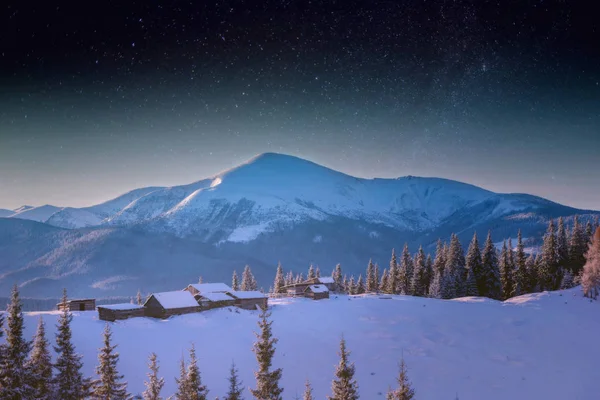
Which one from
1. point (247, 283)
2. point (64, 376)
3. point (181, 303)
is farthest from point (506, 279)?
point (64, 376)

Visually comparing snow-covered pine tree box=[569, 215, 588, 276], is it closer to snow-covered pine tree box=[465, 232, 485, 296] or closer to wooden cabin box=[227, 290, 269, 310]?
snow-covered pine tree box=[465, 232, 485, 296]

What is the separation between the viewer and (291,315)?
67.4 metres

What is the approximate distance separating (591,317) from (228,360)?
155 feet

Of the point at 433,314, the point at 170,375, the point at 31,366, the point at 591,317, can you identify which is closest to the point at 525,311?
the point at 591,317

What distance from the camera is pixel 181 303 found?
67000mm

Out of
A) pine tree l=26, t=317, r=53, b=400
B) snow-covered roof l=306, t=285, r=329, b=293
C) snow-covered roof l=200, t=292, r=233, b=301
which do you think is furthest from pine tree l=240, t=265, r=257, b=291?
pine tree l=26, t=317, r=53, b=400

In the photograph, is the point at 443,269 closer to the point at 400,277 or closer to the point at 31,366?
the point at 400,277

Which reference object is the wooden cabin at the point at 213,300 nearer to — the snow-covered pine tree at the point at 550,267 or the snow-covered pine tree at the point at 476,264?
the snow-covered pine tree at the point at 476,264

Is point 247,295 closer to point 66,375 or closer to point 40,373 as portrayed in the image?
point 66,375

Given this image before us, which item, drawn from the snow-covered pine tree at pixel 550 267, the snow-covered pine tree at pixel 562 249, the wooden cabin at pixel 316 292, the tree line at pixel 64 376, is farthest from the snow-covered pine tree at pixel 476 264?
the tree line at pixel 64 376

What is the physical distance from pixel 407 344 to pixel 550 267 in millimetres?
50231

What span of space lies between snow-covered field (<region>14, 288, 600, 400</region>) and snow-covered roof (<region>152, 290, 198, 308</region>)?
112 inches

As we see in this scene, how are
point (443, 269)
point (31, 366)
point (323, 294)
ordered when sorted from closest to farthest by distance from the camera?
point (31, 366)
point (323, 294)
point (443, 269)

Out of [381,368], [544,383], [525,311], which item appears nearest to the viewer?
[544,383]
